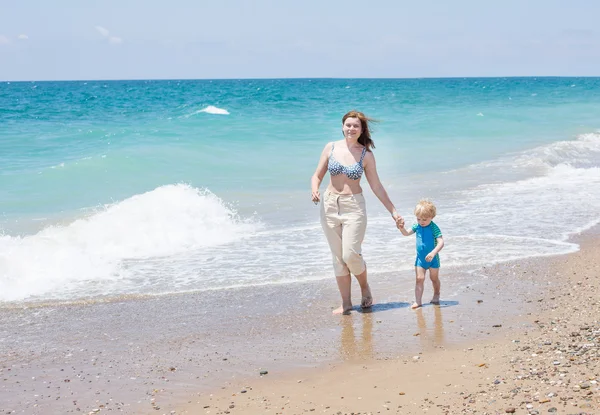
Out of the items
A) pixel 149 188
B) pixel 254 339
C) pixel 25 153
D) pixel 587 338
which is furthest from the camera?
pixel 25 153

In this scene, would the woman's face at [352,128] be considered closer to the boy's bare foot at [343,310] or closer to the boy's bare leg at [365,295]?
the boy's bare leg at [365,295]

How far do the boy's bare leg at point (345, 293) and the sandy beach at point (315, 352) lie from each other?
15 centimetres

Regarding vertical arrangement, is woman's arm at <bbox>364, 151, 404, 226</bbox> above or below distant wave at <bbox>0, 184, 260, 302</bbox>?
above

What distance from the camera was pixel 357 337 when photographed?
588cm

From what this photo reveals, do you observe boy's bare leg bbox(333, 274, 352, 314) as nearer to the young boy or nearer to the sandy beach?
the sandy beach

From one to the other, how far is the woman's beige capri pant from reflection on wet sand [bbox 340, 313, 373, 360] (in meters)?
0.42

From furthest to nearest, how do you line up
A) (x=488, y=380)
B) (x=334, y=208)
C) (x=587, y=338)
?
(x=334, y=208), (x=587, y=338), (x=488, y=380)

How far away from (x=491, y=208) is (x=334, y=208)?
6134mm

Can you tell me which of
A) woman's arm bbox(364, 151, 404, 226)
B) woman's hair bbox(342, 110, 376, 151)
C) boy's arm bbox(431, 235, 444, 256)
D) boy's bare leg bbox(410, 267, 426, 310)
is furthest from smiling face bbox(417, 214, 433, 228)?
woman's hair bbox(342, 110, 376, 151)

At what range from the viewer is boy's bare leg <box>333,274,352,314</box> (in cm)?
657

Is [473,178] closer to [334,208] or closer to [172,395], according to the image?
[334,208]

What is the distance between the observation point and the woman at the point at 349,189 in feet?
20.8

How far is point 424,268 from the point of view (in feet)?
22.0

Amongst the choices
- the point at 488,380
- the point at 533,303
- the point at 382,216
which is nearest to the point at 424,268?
the point at 533,303
